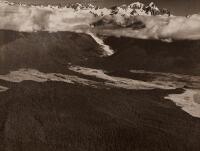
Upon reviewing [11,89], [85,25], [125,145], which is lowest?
[125,145]

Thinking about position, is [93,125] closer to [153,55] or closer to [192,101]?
[192,101]

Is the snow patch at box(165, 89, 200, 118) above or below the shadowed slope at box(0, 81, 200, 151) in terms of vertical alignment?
above

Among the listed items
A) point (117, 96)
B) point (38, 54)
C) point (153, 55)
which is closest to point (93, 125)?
point (117, 96)

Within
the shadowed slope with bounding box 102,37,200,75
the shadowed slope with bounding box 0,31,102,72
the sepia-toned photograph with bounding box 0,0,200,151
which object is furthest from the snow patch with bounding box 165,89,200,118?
the shadowed slope with bounding box 0,31,102,72

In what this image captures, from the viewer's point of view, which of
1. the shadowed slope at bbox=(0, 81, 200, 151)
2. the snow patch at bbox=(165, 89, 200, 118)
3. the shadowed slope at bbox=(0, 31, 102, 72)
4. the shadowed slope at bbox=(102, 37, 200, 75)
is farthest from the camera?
the shadowed slope at bbox=(0, 31, 102, 72)

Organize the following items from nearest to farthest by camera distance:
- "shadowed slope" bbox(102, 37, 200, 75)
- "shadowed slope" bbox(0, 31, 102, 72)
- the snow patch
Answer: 1. the snow patch
2. "shadowed slope" bbox(102, 37, 200, 75)
3. "shadowed slope" bbox(0, 31, 102, 72)

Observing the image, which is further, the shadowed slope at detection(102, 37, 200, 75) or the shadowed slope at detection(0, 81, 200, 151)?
the shadowed slope at detection(102, 37, 200, 75)

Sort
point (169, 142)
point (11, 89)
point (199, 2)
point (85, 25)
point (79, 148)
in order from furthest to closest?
1. point (85, 25)
2. point (11, 89)
3. point (169, 142)
4. point (79, 148)
5. point (199, 2)

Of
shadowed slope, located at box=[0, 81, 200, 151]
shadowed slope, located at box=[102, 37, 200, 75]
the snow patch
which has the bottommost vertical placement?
shadowed slope, located at box=[0, 81, 200, 151]

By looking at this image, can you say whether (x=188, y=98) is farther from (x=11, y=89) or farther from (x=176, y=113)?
(x=11, y=89)

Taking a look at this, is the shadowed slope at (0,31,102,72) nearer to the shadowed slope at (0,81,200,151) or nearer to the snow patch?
the shadowed slope at (0,81,200,151)

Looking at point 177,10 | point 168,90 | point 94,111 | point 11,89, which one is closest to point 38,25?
point 11,89
